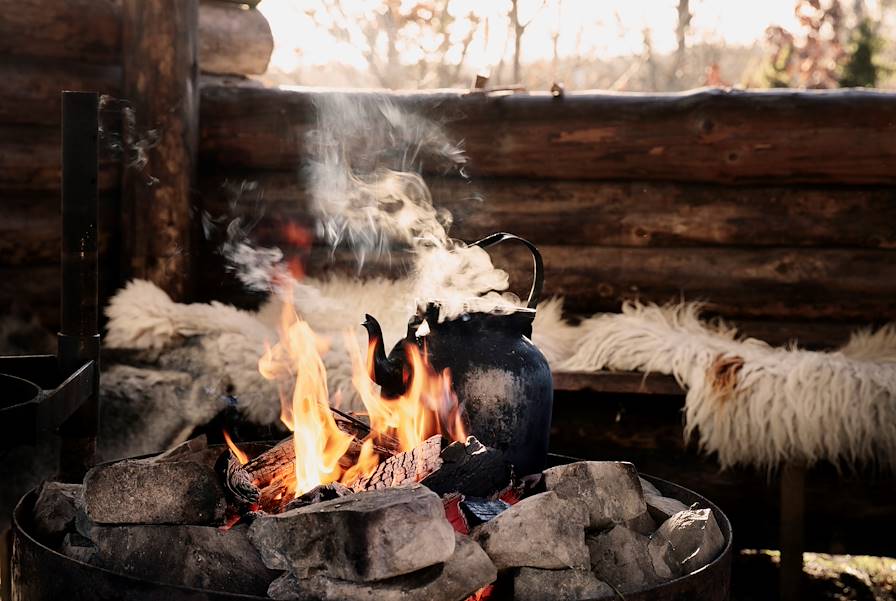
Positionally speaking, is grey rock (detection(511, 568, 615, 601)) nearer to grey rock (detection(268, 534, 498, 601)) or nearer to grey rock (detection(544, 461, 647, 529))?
grey rock (detection(268, 534, 498, 601))

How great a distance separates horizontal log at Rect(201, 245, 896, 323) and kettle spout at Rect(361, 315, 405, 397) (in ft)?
6.14

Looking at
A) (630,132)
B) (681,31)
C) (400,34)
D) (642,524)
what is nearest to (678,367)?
(630,132)

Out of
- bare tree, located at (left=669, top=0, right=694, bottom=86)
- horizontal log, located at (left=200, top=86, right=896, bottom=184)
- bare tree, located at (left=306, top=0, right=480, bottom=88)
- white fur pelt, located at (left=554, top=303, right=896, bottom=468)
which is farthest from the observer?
bare tree, located at (left=669, top=0, right=694, bottom=86)

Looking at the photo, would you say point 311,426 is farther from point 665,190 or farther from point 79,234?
point 665,190

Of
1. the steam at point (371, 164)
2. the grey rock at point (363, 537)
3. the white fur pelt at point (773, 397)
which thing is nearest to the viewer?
the grey rock at point (363, 537)

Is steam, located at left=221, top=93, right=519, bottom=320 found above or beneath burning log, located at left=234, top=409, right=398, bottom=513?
above

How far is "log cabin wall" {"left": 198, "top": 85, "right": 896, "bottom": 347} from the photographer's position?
14.2 ft

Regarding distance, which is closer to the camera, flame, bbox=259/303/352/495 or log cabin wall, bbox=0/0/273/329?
flame, bbox=259/303/352/495

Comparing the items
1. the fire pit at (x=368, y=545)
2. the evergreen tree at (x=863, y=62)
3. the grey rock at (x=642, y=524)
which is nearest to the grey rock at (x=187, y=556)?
the fire pit at (x=368, y=545)

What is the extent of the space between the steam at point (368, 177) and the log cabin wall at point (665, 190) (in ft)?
0.20

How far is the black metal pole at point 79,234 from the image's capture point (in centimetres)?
251

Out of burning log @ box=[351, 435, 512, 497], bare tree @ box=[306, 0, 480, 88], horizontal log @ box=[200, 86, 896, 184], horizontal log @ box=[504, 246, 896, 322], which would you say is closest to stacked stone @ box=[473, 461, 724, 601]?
burning log @ box=[351, 435, 512, 497]

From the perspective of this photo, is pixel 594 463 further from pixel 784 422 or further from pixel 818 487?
pixel 818 487

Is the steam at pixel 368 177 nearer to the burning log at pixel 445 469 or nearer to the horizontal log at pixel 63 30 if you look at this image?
the horizontal log at pixel 63 30
